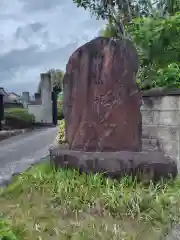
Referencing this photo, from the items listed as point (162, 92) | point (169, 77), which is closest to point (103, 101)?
point (162, 92)

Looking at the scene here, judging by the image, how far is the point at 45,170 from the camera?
480cm

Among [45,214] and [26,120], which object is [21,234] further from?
[26,120]

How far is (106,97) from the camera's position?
480 centimetres

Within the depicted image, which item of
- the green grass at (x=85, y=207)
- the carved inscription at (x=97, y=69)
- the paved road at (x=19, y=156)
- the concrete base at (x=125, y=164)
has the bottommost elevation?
the paved road at (x=19, y=156)

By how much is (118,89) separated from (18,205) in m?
1.95

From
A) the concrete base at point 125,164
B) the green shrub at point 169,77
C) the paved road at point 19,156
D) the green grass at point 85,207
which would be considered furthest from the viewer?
the green shrub at point 169,77

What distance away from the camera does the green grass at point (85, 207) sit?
2.99m

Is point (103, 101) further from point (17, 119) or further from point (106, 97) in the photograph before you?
point (17, 119)

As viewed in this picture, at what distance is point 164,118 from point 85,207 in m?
3.74

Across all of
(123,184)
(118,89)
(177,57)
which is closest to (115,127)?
(118,89)

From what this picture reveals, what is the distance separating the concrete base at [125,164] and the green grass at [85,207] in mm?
135

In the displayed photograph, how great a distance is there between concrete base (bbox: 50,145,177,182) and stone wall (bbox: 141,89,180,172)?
2381 millimetres

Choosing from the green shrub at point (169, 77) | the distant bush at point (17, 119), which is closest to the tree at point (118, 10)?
the distant bush at point (17, 119)

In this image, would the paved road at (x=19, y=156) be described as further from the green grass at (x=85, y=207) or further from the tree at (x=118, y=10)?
the tree at (x=118, y=10)
